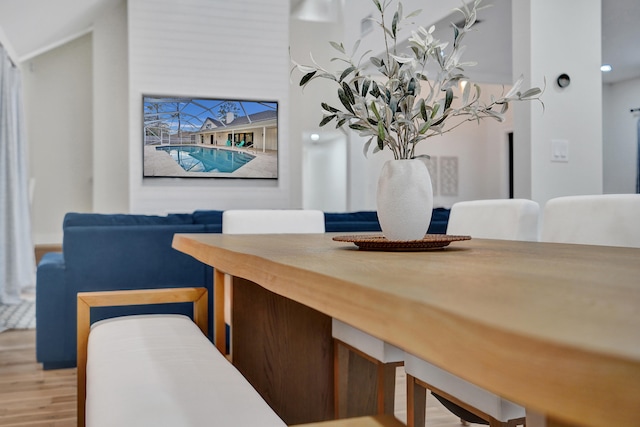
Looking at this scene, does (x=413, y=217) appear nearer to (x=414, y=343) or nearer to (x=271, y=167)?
(x=414, y=343)

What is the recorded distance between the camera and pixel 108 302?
184cm

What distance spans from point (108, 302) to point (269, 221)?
2.41ft

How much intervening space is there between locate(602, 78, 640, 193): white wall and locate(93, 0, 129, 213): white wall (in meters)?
7.05

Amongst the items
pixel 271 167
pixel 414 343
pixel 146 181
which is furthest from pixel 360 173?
pixel 414 343

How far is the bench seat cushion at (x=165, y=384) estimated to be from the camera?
928mm

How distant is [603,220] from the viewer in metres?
1.48

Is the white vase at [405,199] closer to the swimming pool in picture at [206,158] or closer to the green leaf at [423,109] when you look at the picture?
the green leaf at [423,109]

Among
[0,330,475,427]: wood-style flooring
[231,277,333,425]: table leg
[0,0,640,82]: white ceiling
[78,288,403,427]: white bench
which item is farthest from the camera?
[0,0,640,82]: white ceiling

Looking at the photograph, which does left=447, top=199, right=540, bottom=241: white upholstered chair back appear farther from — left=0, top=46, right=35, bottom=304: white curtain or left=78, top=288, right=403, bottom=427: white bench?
left=0, top=46, right=35, bottom=304: white curtain

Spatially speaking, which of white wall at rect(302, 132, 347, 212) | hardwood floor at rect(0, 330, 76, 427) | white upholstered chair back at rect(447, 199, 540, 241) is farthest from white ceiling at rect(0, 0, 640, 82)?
hardwood floor at rect(0, 330, 76, 427)

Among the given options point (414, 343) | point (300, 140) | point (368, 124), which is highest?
point (300, 140)

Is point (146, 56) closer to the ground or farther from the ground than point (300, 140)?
farther from the ground

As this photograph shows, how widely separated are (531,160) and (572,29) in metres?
0.85

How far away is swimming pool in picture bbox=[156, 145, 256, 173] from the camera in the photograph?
6.85 meters
